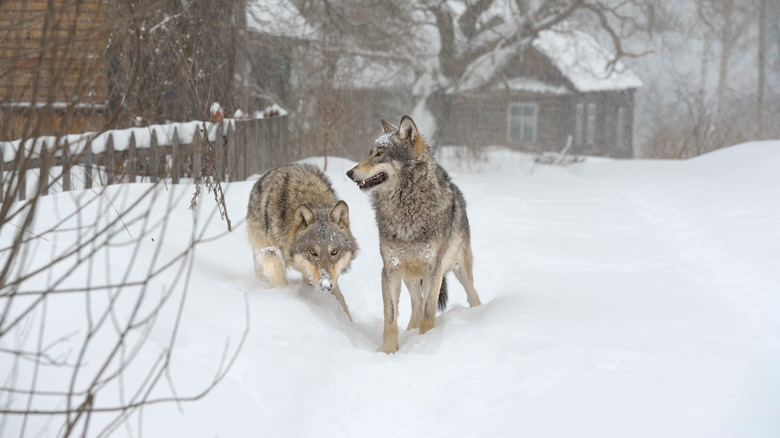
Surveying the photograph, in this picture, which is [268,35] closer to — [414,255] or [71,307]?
[414,255]

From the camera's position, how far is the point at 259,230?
7.55 meters

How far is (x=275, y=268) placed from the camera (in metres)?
7.02

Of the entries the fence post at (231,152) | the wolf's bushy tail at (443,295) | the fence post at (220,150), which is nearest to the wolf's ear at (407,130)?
the wolf's bushy tail at (443,295)

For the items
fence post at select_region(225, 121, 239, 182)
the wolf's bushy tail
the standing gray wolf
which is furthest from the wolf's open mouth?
fence post at select_region(225, 121, 239, 182)

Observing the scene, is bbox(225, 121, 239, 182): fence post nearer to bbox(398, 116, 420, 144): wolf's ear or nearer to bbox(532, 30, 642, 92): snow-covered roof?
bbox(398, 116, 420, 144): wolf's ear

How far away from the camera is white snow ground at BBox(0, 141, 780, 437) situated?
394 cm

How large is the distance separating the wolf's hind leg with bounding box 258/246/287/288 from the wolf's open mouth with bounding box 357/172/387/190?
4.22ft

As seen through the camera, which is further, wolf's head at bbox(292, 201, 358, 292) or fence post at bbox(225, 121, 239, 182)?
fence post at bbox(225, 121, 239, 182)

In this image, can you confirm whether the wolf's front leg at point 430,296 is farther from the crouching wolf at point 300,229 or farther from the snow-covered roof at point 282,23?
the snow-covered roof at point 282,23

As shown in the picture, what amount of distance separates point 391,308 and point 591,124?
41732mm

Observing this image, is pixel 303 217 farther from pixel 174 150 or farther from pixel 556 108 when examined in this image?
pixel 556 108

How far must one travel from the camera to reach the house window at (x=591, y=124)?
145ft

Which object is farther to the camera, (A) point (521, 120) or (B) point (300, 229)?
(A) point (521, 120)

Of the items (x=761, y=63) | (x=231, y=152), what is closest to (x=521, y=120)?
(x=761, y=63)
